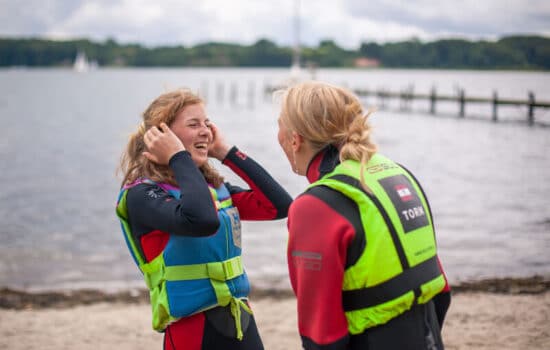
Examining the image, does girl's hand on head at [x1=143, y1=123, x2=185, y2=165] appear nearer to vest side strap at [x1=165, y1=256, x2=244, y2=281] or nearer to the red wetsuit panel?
vest side strap at [x1=165, y1=256, x2=244, y2=281]

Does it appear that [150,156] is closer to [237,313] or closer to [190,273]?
[190,273]

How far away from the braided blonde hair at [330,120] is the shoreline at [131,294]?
6318mm

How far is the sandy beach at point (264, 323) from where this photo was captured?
6.13 meters

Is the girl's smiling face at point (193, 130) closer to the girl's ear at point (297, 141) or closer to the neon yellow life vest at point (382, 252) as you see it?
the girl's ear at point (297, 141)

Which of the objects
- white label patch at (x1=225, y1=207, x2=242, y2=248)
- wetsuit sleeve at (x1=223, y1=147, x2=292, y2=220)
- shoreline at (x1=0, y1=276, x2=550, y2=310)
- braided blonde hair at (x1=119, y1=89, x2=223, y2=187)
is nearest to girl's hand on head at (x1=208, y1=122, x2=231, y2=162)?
wetsuit sleeve at (x1=223, y1=147, x2=292, y2=220)

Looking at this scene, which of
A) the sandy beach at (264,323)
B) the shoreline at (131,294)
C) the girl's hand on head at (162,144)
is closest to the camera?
the girl's hand on head at (162,144)

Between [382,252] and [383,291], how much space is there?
0.43 feet

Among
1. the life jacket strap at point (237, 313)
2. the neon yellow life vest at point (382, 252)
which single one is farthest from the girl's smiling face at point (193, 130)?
the neon yellow life vest at point (382, 252)

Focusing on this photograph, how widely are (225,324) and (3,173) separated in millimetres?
24143

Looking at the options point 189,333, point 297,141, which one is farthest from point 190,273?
point 297,141

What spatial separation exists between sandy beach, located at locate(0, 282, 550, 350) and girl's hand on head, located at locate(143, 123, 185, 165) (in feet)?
13.1

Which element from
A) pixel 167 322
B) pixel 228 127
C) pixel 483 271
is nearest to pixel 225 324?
pixel 167 322

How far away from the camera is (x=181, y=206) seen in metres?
2.45

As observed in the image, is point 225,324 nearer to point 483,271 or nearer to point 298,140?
point 298,140
